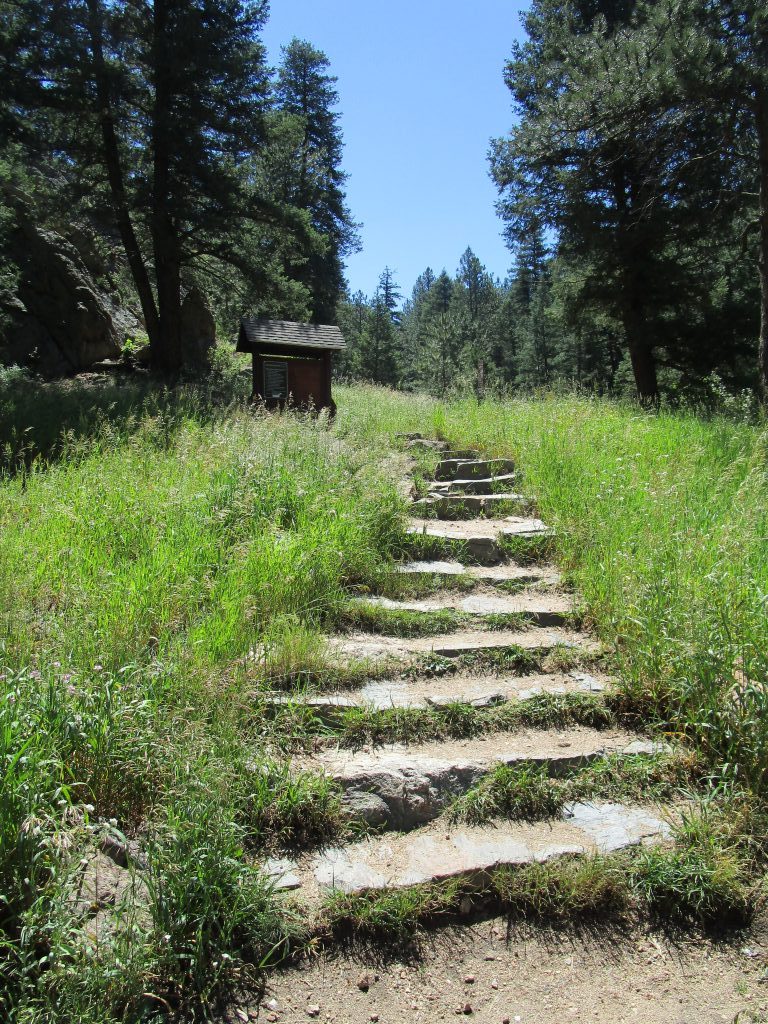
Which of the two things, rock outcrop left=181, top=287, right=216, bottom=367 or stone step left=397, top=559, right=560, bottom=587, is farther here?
rock outcrop left=181, top=287, right=216, bottom=367

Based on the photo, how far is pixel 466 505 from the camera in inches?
253

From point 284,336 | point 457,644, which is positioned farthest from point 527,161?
point 457,644

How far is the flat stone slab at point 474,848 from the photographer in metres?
2.37

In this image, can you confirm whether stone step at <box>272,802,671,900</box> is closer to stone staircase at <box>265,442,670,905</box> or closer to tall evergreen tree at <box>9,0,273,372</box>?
stone staircase at <box>265,442,670,905</box>

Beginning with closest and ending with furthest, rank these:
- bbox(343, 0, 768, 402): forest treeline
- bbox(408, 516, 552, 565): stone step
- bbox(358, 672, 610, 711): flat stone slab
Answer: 1. bbox(358, 672, 610, 711): flat stone slab
2. bbox(408, 516, 552, 565): stone step
3. bbox(343, 0, 768, 402): forest treeline

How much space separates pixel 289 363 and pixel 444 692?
1033 cm

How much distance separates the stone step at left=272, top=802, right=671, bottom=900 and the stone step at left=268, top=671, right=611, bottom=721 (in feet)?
2.39

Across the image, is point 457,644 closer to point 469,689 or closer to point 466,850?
point 469,689

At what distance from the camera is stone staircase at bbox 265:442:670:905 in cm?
246

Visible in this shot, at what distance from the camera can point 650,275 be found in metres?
15.0

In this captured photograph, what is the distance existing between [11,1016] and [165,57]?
15.0 m

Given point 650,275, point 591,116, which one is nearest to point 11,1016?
point 591,116

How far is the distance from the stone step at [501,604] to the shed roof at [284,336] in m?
8.95

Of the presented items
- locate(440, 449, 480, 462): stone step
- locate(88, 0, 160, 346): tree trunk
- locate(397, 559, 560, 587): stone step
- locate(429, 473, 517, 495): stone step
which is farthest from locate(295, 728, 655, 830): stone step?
locate(88, 0, 160, 346): tree trunk
